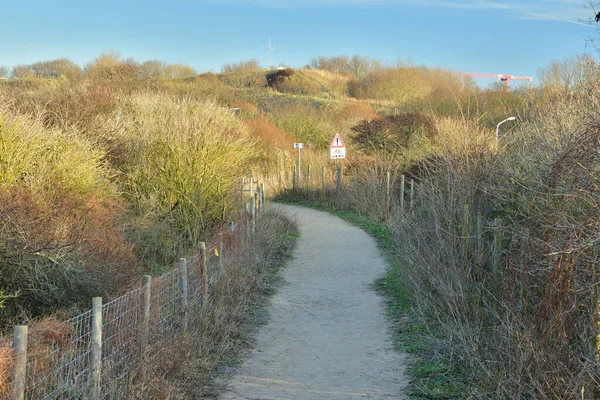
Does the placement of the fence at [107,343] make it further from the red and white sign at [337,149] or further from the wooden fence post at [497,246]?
the red and white sign at [337,149]

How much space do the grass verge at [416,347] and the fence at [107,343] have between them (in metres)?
2.64

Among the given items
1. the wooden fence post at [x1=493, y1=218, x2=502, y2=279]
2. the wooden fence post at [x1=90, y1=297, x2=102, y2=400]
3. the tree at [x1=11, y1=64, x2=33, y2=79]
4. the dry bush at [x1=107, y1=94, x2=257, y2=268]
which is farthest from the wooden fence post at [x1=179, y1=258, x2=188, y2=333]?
the tree at [x1=11, y1=64, x2=33, y2=79]

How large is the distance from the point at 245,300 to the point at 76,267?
2560 millimetres

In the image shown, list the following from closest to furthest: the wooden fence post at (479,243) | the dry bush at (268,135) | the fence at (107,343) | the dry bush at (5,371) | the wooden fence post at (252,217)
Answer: the dry bush at (5,371)
the fence at (107,343)
the wooden fence post at (479,243)
the wooden fence post at (252,217)
the dry bush at (268,135)

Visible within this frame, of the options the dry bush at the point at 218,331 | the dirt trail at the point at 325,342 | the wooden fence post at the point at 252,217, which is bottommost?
the dirt trail at the point at 325,342

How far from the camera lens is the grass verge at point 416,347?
6734 millimetres

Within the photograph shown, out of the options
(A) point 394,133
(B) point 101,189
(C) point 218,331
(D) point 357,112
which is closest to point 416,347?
(C) point 218,331

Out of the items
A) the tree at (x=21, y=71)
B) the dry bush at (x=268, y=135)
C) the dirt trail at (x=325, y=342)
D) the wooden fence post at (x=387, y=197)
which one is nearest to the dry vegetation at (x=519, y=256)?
the dirt trail at (x=325, y=342)

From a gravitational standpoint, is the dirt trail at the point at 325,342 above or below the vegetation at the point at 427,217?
below

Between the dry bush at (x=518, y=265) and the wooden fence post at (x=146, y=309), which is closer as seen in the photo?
the dry bush at (x=518, y=265)

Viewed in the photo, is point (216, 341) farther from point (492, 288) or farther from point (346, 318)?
point (492, 288)

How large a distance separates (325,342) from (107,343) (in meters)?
3.41

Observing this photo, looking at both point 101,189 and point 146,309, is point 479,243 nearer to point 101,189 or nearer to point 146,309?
point 146,309

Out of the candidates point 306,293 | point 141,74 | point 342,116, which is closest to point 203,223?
point 306,293
